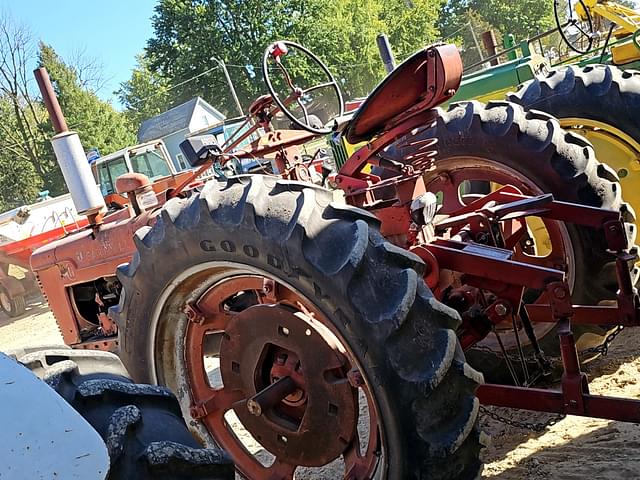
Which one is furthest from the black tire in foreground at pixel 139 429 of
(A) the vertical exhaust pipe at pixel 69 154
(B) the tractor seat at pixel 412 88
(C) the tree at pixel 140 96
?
(C) the tree at pixel 140 96

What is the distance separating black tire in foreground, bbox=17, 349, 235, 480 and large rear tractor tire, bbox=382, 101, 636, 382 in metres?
1.99

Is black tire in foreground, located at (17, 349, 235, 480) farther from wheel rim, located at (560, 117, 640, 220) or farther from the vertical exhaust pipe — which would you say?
wheel rim, located at (560, 117, 640, 220)

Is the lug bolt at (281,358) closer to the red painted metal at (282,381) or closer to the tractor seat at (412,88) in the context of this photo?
the red painted metal at (282,381)

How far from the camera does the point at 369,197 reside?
2.86 meters

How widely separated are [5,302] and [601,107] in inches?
493

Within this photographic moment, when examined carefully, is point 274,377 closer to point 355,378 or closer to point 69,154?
point 355,378

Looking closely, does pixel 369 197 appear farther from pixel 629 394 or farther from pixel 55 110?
pixel 55 110

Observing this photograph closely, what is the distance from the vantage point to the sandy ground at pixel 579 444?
2697 mm

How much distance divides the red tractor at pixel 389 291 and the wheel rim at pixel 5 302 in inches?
433

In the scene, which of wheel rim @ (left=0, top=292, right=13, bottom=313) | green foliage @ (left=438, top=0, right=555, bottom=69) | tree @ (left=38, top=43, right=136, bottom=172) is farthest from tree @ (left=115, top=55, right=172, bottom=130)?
wheel rim @ (left=0, top=292, right=13, bottom=313)

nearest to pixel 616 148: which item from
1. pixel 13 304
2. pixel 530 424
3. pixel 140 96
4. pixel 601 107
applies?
pixel 601 107

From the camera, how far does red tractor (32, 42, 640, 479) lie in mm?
1941

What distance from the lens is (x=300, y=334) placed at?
7.64 feet

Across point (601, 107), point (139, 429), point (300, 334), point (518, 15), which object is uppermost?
point (518, 15)
